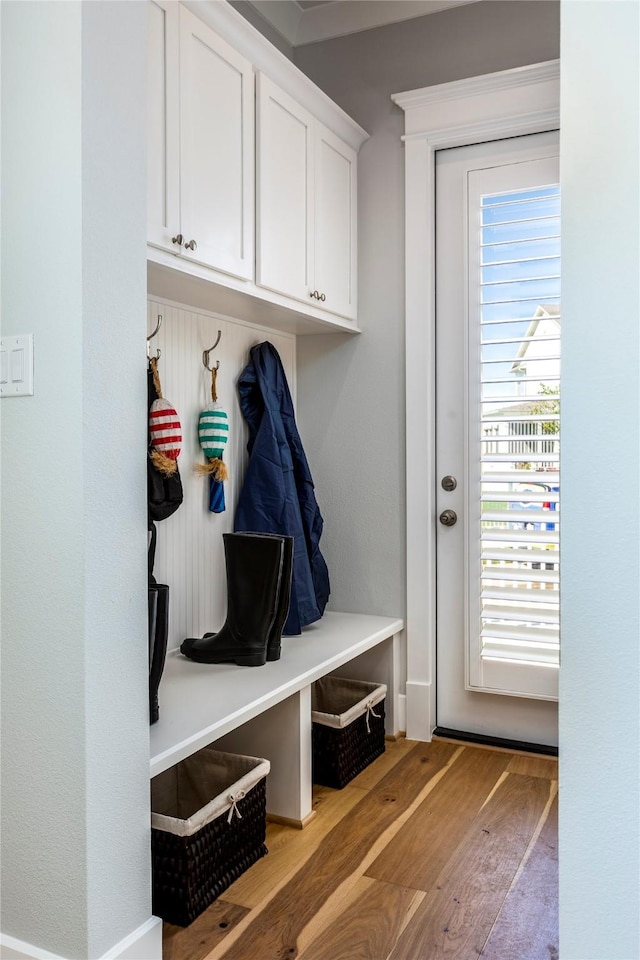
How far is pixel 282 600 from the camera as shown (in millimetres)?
2258

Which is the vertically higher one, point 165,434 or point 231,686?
point 165,434

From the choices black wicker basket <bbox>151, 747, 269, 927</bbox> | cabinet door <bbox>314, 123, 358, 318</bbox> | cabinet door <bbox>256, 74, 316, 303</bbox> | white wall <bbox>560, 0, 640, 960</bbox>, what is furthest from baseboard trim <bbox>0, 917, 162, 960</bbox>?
cabinet door <bbox>314, 123, 358, 318</bbox>

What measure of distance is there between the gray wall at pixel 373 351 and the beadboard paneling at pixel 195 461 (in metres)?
0.43

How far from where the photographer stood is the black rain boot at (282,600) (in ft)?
7.31

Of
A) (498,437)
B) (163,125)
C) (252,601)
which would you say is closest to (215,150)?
(163,125)

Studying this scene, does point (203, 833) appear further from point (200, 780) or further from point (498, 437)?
point (498, 437)

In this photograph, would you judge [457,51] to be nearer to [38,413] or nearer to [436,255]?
[436,255]

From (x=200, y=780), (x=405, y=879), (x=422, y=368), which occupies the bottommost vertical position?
(x=405, y=879)

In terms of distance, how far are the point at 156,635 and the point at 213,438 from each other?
848mm

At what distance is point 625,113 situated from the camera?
0.90 m

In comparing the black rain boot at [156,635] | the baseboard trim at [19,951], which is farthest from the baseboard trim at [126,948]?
the black rain boot at [156,635]

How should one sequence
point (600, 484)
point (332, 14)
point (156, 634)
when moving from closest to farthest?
point (600, 484), point (156, 634), point (332, 14)

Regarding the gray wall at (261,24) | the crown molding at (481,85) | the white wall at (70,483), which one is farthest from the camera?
the gray wall at (261,24)

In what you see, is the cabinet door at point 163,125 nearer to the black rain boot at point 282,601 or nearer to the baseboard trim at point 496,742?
the black rain boot at point 282,601
